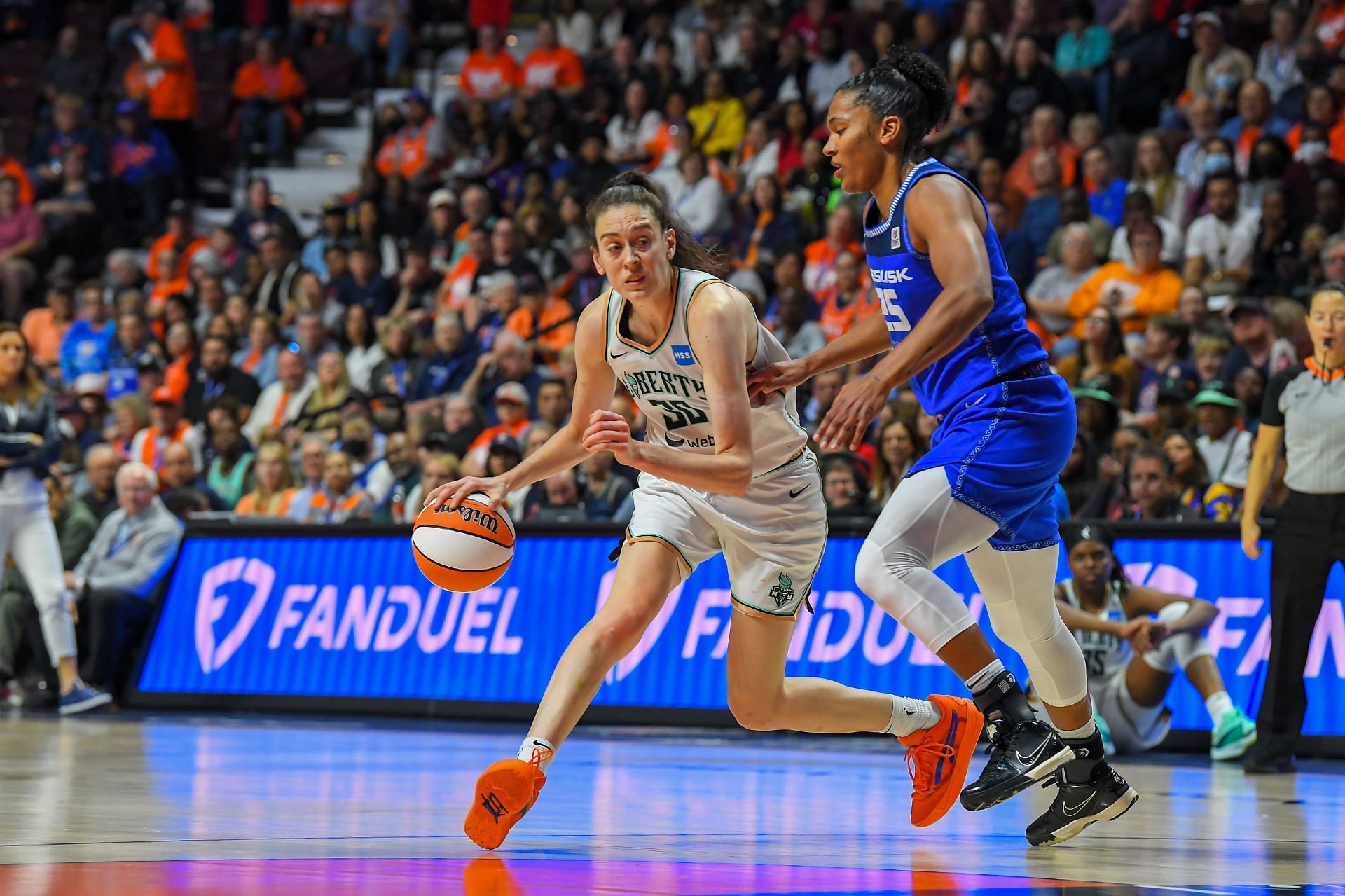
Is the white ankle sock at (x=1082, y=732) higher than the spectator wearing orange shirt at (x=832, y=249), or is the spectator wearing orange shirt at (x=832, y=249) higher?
the spectator wearing orange shirt at (x=832, y=249)

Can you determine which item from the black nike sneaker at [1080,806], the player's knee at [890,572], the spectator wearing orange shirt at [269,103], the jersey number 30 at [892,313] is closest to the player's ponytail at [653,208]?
the jersey number 30 at [892,313]

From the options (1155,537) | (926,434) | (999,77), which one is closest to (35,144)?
(999,77)

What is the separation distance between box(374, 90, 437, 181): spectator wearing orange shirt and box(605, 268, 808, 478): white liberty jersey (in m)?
13.9

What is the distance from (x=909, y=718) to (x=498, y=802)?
5.24 feet

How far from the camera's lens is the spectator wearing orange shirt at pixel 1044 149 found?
14.6 metres

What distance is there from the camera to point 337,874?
Result: 4.49 m

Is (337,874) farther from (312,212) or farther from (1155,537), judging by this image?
(312,212)

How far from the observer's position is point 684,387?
5672 millimetres

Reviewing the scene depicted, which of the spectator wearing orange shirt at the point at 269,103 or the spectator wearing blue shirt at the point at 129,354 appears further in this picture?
the spectator wearing orange shirt at the point at 269,103

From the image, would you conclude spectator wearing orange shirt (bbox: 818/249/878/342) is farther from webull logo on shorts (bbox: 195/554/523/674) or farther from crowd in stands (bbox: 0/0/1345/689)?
Answer: webull logo on shorts (bbox: 195/554/523/674)

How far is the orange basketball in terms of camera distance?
5.57 m

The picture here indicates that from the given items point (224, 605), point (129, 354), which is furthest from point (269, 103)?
point (224, 605)

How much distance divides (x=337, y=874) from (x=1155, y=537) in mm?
6413

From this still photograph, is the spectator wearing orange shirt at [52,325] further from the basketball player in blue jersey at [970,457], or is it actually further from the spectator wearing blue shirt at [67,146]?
the basketball player in blue jersey at [970,457]
